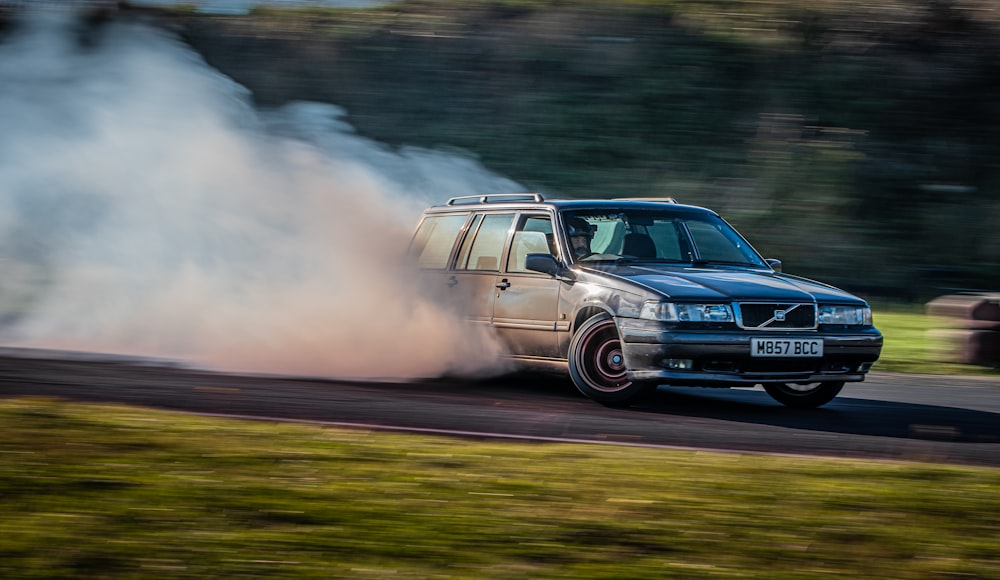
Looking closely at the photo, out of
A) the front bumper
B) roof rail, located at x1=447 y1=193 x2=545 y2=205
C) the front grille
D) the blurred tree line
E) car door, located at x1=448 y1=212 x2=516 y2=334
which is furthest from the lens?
the blurred tree line

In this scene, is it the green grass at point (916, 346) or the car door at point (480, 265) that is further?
the green grass at point (916, 346)

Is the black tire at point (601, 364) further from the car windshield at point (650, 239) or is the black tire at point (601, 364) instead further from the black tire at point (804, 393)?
the black tire at point (804, 393)

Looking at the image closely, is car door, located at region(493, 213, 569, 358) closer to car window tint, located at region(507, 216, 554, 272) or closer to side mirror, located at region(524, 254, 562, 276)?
car window tint, located at region(507, 216, 554, 272)

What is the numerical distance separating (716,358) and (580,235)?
1.92m

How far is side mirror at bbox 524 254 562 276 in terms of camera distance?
973cm

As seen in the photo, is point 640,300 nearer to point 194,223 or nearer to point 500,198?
point 500,198

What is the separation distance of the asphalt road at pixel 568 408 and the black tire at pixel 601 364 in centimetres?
13

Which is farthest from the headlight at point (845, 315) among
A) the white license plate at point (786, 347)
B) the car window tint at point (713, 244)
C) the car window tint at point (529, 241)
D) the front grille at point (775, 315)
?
the car window tint at point (529, 241)

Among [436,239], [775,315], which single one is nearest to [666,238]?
[775,315]

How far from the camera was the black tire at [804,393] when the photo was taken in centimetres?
976

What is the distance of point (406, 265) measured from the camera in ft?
38.8

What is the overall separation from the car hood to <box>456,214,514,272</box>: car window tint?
4.72 feet

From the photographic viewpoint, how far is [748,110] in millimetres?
24625

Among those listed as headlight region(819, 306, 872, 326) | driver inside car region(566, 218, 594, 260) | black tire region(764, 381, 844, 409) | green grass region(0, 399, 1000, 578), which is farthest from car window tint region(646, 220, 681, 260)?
green grass region(0, 399, 1000, 578)
